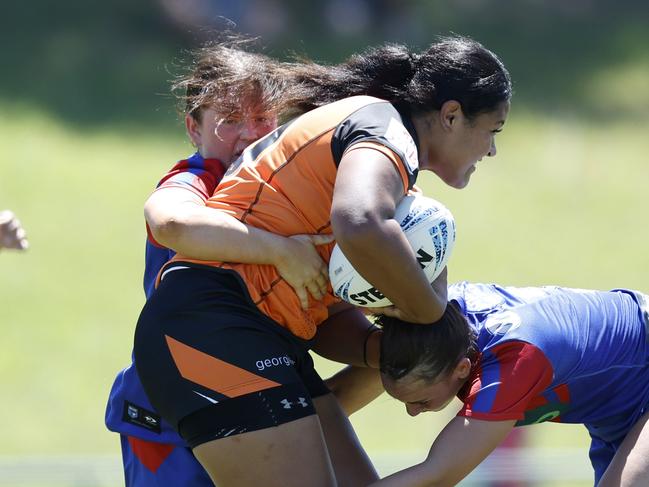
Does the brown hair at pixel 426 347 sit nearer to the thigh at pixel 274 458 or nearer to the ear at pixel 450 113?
the thigh at pixel 274 458

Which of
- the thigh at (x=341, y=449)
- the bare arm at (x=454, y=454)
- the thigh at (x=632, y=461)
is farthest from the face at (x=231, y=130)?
the thigh at (x=632, y=461)

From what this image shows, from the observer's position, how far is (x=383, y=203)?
10.5 ft

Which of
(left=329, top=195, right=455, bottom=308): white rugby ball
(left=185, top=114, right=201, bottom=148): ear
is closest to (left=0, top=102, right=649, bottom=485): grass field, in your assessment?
(left=185, top=114, right=201, bottom=148): ear

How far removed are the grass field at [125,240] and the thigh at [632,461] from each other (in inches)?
168

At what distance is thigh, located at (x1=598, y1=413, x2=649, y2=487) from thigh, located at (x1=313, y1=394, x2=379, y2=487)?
2.45ft

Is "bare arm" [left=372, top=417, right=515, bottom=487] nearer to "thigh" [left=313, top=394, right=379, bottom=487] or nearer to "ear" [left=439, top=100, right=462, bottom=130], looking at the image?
"thigh" [left=313, top=394, right=379, bottom=487]

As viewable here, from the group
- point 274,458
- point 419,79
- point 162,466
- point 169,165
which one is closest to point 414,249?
point 419,79

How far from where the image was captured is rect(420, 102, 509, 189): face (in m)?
3.65

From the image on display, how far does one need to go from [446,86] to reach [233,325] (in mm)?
942

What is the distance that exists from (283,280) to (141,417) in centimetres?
79

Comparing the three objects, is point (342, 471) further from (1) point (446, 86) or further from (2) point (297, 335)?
(1) point (446, 86)

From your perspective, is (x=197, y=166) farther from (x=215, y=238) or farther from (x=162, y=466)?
(x=162, y=466)

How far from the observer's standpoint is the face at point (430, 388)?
3.69 meters

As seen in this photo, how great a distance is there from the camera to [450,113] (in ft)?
11.9
